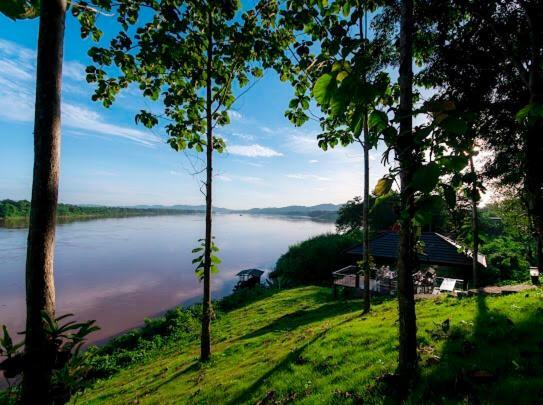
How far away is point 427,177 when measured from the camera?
981mm

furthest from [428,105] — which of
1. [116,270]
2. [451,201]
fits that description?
[116,270]

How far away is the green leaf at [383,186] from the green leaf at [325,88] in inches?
26.2

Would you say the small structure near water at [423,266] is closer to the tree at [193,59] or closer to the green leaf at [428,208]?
the tree at [193,59]

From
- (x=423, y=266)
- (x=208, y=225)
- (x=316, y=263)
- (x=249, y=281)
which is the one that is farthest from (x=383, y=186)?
(x=316, y=263)

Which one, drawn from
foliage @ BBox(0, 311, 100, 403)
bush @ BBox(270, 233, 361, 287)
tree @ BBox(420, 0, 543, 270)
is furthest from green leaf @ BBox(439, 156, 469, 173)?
bush @ BBox(270, 233, 361, 287)

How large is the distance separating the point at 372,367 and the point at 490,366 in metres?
1.78

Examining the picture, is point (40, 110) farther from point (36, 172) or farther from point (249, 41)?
point (249, 41)

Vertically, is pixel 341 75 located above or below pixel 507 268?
above

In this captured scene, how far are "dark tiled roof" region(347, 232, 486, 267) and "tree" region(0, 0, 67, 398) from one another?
1753 centimetres

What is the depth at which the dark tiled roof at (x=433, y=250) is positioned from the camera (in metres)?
18.2

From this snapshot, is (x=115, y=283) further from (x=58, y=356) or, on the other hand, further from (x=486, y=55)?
(x=486, y=55)

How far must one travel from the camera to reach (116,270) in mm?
39000

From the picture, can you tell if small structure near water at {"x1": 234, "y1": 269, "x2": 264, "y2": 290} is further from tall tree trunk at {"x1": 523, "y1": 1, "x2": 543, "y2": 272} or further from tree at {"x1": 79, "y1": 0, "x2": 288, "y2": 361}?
tall tree trunk at {"x1": 523, "y1": 1, "x2": 543, "y2": 272}

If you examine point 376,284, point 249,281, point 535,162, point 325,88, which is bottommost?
point 249,281
